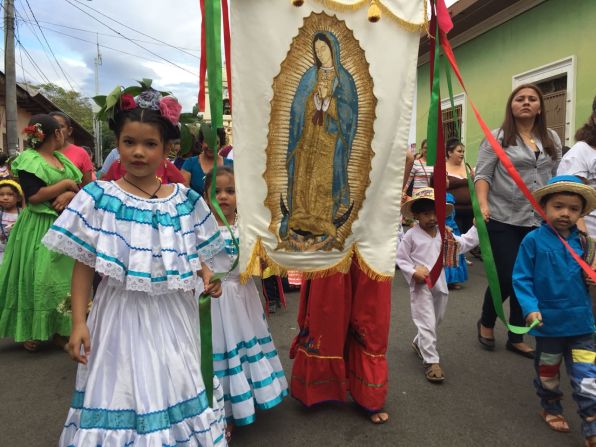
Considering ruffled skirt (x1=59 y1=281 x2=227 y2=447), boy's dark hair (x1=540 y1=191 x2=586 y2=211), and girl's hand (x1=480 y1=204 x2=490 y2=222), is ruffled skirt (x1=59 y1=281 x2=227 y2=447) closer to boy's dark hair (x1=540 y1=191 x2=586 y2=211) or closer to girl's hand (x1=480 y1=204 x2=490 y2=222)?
boy's dark hair (x1=540 y1=191 x2=586 y2=211)

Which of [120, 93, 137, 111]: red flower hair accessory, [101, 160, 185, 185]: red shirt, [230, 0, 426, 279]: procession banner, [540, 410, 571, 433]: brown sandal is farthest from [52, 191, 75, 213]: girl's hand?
[540, 410, 571, 433]: brown sandal

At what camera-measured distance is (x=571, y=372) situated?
248 centimetres

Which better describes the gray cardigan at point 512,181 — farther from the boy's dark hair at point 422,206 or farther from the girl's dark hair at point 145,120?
the girl's dark hair at point 145,120

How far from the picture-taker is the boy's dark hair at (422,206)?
135 inches

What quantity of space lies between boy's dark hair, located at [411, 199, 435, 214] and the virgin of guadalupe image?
1268 millimetres

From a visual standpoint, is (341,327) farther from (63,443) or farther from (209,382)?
(63,443)

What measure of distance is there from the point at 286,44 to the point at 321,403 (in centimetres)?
207

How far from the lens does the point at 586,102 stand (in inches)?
318

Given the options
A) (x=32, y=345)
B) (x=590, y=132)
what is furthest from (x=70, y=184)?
(x=590, y=132)

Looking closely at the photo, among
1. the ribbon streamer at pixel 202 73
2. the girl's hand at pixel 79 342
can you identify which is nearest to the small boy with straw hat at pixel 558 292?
the ribbon streamer at pixel 202 73

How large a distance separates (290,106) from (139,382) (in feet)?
4.47

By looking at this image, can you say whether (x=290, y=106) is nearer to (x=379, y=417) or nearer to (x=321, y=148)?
(x=321, y=148)

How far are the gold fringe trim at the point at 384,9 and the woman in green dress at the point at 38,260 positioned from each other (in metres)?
2.51

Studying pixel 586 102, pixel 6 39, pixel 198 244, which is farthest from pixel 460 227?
pixel 6 39
